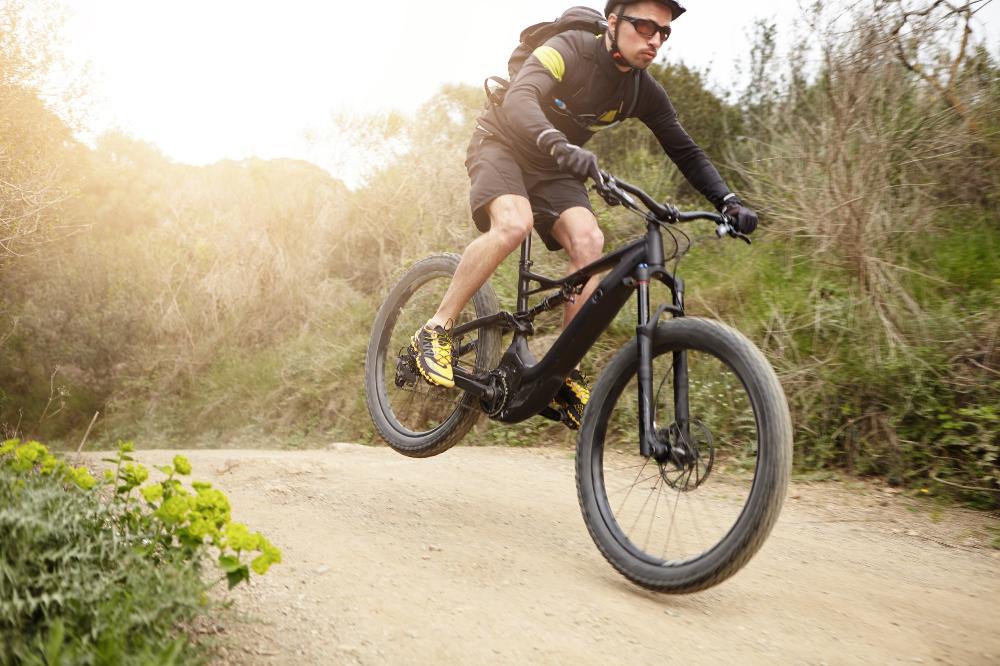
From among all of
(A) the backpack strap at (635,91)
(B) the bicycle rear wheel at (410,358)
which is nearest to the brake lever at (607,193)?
(A) the backpack strap at (635,91)

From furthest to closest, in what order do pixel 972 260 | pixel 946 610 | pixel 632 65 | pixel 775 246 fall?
1. pixel 775 246
2. pixel 972 260
3. pixel 632 65
4. pixel 946 610

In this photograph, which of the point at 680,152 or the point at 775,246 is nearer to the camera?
the point at 680,152

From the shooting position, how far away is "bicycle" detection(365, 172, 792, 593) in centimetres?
264

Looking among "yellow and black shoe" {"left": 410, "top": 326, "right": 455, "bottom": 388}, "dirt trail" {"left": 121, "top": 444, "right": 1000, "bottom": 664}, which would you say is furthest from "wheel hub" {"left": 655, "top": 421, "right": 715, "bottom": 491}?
"yellow and black shoe" {"left": 410, "top": 326, "right": 455, "bottom": 388}

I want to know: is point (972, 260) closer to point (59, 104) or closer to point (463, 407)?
point (463, 407)

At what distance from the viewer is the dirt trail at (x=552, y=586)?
2402 mm

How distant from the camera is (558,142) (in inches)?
124

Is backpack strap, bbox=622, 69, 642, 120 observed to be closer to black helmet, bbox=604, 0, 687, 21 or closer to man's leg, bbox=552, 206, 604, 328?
black helmet, bbox=604, 0, 687, 21

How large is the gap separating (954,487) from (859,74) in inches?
119

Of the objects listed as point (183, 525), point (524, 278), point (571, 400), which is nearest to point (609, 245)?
point (524, 278)

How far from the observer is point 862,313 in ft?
17.8

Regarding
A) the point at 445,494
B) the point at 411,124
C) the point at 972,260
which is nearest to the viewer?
the point at 445,494

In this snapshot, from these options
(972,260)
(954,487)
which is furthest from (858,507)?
(972,260)

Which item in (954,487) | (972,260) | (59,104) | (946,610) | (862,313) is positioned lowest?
(946,610)
